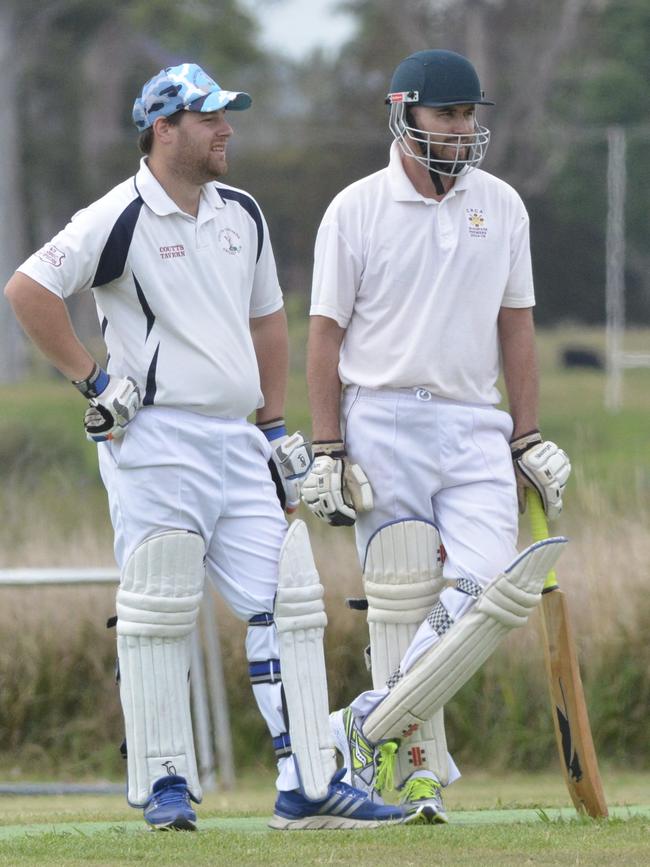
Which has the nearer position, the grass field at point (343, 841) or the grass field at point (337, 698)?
the grass field at point (343, 841)

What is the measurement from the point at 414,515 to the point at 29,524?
Answer: 350cm

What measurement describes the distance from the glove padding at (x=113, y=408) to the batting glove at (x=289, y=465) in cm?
48

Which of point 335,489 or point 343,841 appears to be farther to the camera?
point 335,489

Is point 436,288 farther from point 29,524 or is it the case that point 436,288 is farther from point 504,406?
point 504,406

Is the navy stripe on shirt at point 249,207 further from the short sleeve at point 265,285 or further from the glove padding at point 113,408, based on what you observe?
the glove padding at point 113,408


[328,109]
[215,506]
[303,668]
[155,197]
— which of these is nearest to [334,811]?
[303,668]

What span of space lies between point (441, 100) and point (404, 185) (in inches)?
9.5

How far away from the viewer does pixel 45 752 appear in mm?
6914

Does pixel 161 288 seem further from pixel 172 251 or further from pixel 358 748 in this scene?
pixel 358 748

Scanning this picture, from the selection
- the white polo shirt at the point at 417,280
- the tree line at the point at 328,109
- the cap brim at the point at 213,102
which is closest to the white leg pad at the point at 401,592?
the white polo shirt at the point at 417,280

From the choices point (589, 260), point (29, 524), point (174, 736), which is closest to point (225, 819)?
point (174, 736)

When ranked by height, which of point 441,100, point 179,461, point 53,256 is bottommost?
point 179,461

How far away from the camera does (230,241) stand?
Result: 4945 millimetres

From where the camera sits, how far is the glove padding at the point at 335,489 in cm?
499
